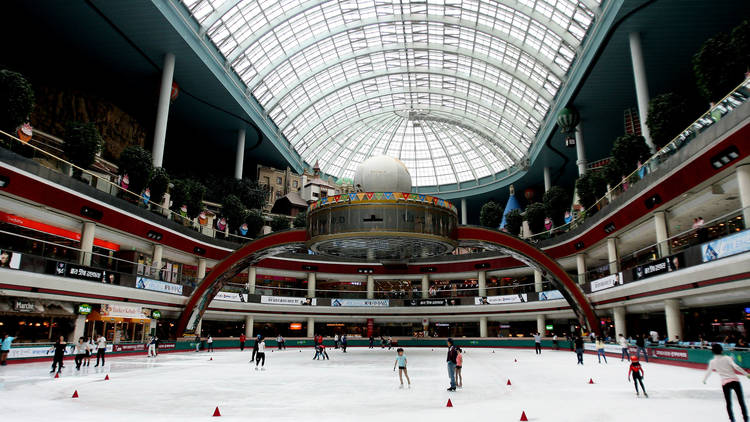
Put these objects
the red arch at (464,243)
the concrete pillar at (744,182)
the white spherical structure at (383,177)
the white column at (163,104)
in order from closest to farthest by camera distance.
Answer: the concrete pillar at (744,182), the white spherical structure at (383,177), the red arch at (464,243), the white column at (163,104)

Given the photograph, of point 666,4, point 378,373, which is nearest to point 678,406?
point 378,373

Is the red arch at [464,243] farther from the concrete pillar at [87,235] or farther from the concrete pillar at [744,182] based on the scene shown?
the concrete pillar at [744,182]

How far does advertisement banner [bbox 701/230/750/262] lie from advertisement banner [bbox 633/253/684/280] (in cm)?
281

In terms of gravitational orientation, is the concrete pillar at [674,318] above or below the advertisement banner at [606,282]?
below

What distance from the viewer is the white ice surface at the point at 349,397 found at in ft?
39.0

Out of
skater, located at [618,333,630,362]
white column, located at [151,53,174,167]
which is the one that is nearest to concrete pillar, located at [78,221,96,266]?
Answer: white column, located at [151,53,174,167]

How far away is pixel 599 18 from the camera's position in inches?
1586

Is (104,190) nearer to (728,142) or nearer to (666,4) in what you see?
(728,142)

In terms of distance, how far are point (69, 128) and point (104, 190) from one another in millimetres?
4760

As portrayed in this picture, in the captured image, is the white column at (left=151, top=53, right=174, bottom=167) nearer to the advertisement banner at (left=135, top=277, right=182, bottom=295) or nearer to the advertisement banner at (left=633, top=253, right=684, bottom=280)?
the advertisement banner at (left=135, top=277, right=182, bottom=295)

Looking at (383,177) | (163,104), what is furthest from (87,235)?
(383,177)

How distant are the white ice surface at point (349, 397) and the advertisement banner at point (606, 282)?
46.5ft

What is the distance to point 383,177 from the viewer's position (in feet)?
113

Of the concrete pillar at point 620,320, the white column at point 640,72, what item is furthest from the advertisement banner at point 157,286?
the white column at point 640,72
